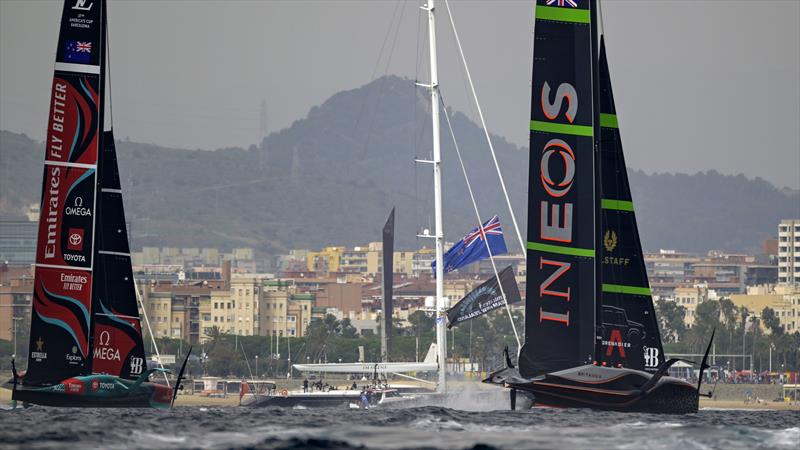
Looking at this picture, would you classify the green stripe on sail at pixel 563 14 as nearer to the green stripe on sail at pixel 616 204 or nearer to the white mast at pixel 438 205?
the green stripe on sail at pixel 616 204

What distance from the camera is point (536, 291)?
30.8 m

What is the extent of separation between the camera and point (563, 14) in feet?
101

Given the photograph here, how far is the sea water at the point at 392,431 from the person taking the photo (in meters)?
22.6

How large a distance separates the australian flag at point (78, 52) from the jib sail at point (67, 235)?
268mm

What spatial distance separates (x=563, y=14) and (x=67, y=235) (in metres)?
10.7

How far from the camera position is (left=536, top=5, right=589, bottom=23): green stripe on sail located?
3061 cm

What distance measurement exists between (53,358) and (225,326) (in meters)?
127

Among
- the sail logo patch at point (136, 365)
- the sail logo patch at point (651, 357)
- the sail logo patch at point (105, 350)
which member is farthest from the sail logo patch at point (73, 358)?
the sail logo patch at point (651, 357)

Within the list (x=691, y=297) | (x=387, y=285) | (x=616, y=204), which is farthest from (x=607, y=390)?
(x=691, y=297)

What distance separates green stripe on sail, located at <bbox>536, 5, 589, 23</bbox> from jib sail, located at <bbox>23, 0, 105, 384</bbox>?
9.09 m

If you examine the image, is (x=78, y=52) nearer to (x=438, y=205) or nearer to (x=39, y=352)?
(x=39, y=352)

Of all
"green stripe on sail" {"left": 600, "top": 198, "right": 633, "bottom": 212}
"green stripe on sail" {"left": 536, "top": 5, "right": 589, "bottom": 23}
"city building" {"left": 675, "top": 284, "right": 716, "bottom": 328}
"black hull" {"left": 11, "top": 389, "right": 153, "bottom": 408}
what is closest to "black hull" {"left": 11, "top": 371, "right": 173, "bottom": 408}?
Answer: "black hull" {"left": 11, "top": 389, "right": 153, "bottom": 408}

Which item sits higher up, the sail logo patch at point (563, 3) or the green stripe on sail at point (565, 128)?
the sail logo patch at point (563, 3)

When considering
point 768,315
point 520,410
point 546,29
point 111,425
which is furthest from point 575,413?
point 768,315
